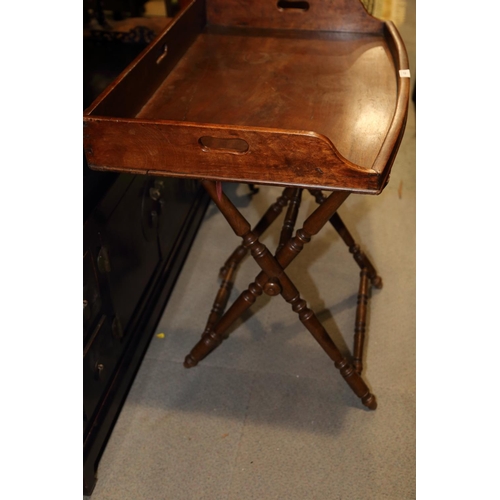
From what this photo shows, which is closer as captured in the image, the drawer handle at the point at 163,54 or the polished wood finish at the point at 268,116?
the polished wood finish at the point at 268,116

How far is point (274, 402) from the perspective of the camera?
6.63 ft

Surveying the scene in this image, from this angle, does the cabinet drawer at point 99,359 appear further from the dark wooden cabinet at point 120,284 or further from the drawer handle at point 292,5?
the drawer handle at point 292,5

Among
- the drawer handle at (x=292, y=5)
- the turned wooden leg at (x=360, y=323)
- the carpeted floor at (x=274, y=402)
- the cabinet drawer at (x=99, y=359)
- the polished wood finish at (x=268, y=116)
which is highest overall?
the drawer handle at (x=292, y=5)

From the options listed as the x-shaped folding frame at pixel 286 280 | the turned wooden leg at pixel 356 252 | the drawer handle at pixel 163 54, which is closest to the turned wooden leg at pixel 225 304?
the x-shaped folding frame at pixel 286 280

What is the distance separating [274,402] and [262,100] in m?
0.90

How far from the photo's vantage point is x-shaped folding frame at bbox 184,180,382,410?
1664mm

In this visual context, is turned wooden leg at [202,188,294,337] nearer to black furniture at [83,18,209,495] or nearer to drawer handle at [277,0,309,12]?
black furniture at [83,18,209,495]

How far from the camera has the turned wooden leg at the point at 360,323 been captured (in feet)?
6.95

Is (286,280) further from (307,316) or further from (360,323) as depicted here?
(360,323)

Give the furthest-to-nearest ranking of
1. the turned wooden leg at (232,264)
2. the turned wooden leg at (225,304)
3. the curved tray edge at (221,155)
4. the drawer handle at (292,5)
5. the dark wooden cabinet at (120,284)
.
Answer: the turned wooden leg at (232,264) → the drawer handle at (292,5) → the turned wooden leg at (225,304) → the dark wooden cabinet at (120,284) → the curved tray edge at (221,155)

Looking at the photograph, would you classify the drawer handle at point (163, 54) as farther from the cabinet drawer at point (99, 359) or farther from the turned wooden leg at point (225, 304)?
the cabinet drawer at point (99, 359)

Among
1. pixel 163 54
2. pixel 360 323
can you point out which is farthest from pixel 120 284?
pixel 360 323

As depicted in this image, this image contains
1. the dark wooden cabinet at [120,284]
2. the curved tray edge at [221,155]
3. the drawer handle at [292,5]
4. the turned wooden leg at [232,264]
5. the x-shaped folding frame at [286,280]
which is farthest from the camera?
the turned wooden leg at [232,264]

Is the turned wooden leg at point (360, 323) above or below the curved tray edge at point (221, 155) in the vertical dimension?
below
